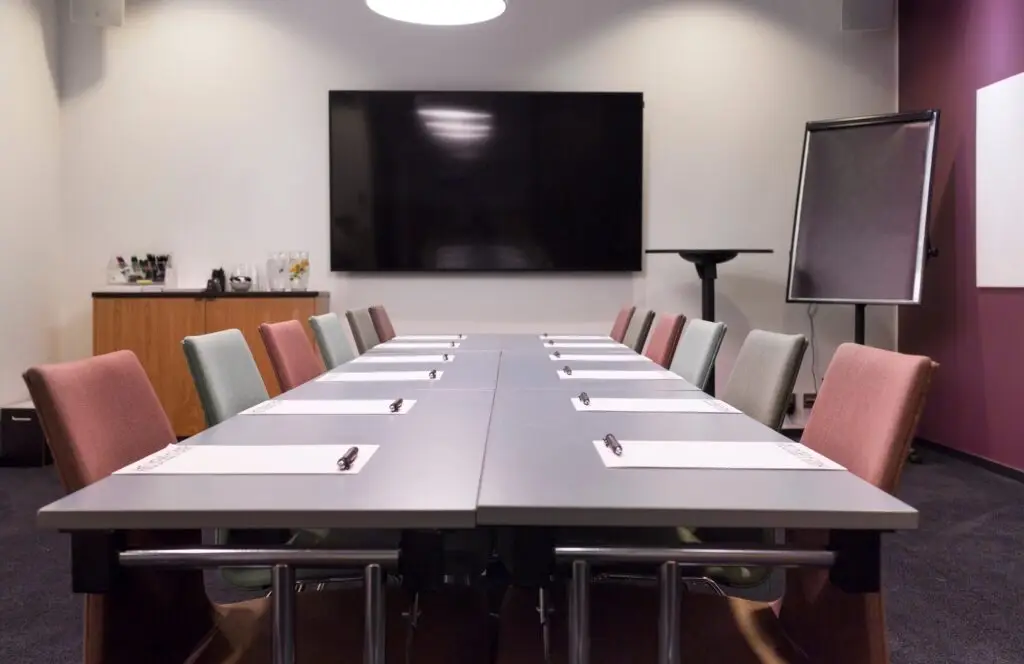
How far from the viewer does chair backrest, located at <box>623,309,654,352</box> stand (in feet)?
12.6

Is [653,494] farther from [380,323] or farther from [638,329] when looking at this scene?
[380,323]

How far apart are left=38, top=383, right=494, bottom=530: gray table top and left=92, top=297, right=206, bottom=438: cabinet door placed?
3.77 metres

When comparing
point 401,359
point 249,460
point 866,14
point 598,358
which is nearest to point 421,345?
point 401,359

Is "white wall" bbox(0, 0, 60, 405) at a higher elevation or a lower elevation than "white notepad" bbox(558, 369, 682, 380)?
higher

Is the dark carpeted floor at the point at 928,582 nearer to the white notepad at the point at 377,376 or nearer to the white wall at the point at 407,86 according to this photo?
the white notepad at the point at 377,376

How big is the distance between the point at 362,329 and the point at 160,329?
1.68m

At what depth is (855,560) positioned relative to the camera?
99cm

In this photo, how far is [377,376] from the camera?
2.38m

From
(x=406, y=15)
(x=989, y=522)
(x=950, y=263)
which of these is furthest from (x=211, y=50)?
(x=989, y=522)

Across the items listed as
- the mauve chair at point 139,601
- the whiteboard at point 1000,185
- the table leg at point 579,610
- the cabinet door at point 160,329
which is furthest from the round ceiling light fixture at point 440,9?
the whiteboard at point 1000,185

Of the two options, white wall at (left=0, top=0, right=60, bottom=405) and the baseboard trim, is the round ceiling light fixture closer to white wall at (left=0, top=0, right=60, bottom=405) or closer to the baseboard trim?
white wall at (left=0, top=0, right=60, bottom=405)

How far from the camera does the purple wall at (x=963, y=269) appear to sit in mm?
4105

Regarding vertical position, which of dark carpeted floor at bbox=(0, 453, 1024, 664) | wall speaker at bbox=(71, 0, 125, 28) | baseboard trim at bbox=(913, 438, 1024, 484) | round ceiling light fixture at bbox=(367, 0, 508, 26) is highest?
wall speaker at bbox=(71, 0, 125, 28)

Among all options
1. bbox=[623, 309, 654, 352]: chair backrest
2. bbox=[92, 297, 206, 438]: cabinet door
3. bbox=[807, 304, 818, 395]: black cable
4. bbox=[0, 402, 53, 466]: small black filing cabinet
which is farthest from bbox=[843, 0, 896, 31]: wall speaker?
bbox=[0, 402, 53, 466]: small black filing cabinet
